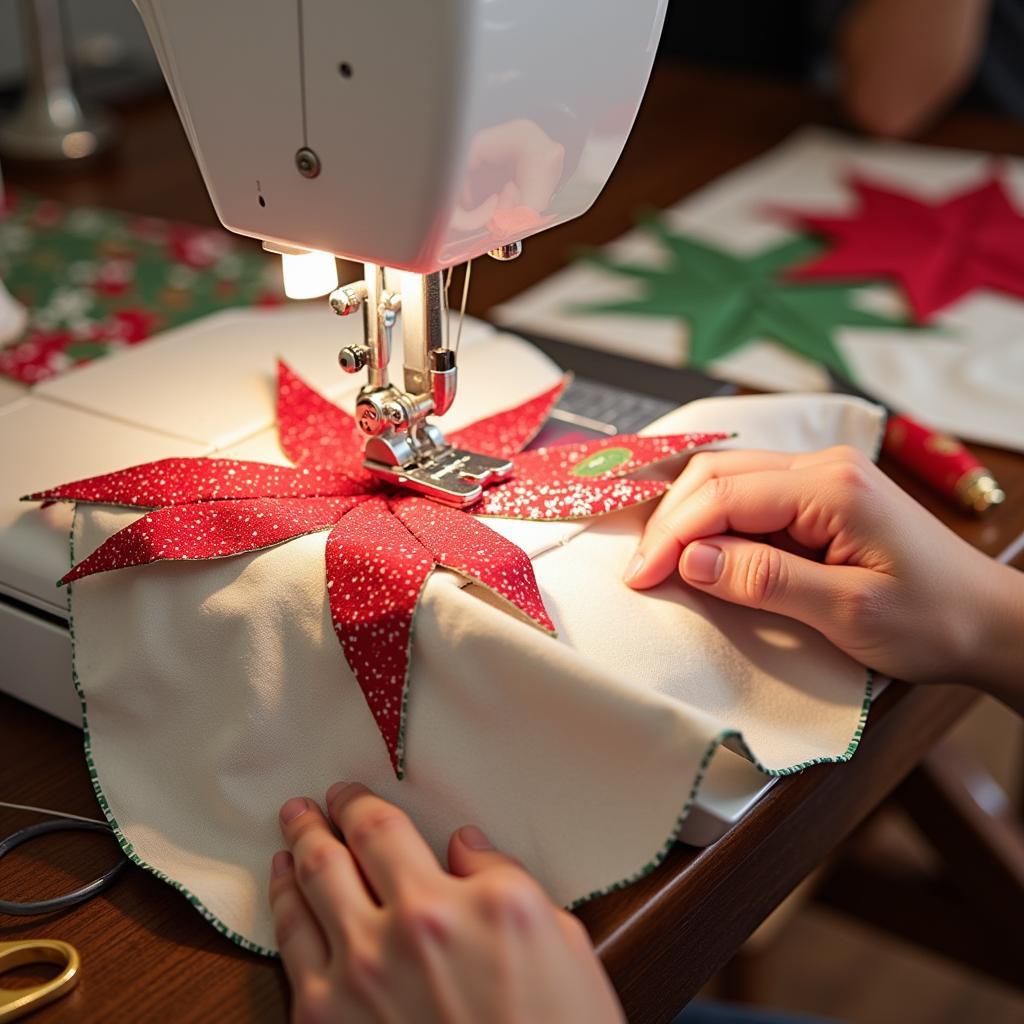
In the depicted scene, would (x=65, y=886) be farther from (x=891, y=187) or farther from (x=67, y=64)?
(x=67, y=64)

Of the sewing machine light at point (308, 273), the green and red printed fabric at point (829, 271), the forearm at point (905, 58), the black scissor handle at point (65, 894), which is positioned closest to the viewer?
the black scissor handle at point (65, 894)

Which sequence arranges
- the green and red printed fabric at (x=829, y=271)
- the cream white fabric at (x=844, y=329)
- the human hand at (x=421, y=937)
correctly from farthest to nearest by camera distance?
the green and red printed fabric at (x=829, y=271), the cream white fabric at (x=844, y=329), the human hand at (x=421, y=937)

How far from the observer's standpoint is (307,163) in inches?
24.5

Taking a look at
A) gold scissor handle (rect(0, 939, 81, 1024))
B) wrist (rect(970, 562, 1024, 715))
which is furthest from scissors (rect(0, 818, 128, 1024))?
wrist (rect(970, 562, 1024, 715))

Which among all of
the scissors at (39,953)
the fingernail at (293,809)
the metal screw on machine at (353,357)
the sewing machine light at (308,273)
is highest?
the sewing machine light at (308,273)

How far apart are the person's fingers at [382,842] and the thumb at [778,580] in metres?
0.21

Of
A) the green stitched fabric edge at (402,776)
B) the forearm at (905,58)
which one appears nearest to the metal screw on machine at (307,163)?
the green stitched fabric edge at (402,776)

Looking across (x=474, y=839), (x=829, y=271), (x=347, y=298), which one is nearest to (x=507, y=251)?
(x=347, y=298)

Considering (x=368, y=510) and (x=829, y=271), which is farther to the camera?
(x=829, y=271)

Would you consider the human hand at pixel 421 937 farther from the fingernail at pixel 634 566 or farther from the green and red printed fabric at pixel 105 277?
the green and red printed fabric at pixel 105 277

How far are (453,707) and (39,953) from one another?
21 centimetres

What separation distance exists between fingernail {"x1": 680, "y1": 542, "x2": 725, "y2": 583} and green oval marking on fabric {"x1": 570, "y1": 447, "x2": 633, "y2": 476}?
9 cm

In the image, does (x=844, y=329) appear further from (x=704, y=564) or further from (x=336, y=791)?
(x=336, y=791)

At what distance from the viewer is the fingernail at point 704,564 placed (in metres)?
0.69
